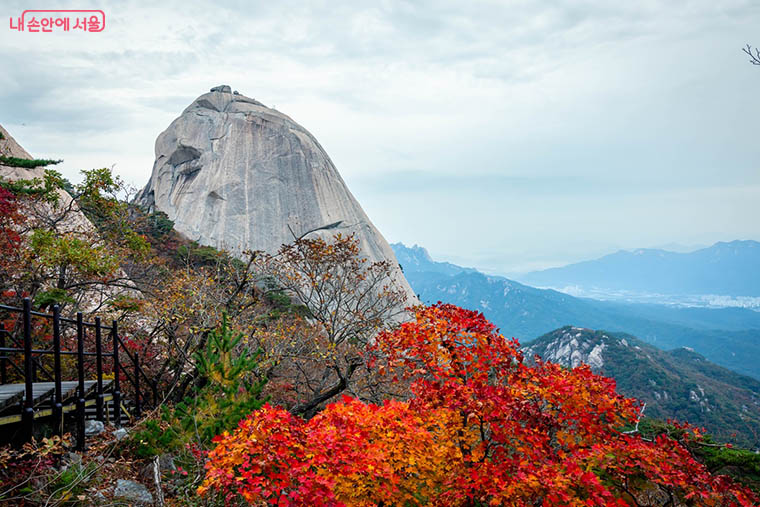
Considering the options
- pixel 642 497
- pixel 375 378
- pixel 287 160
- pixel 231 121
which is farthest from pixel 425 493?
pixel 231 121

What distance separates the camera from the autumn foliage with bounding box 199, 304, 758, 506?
3.90 m

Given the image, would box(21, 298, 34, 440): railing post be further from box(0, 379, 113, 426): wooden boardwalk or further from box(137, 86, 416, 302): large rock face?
box(137, 86, 416, 302): large rock face

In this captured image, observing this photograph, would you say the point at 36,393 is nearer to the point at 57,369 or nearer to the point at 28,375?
the point at 57,369

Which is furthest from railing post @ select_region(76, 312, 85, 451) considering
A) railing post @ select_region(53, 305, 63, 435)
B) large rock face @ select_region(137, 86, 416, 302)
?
large rock face @ select_region(137, 86, 416, 302)

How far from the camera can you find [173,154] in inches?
1478

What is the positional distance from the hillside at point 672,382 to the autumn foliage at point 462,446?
4410 cm

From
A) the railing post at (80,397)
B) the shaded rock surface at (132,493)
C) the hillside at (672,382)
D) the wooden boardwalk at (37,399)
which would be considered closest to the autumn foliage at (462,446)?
the shaded rock surface at (132,493)

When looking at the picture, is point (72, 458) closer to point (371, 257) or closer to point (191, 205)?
point (371, 257)

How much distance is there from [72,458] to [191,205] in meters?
32.3

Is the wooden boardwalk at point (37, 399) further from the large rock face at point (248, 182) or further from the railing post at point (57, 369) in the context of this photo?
Result: the large rock face at point (248, 182)

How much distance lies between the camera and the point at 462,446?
5270 millimetres

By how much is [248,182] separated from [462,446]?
32279 millimetres

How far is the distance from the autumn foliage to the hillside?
1736 inches

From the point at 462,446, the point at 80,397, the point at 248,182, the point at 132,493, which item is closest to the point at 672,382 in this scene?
the point at 248,182
